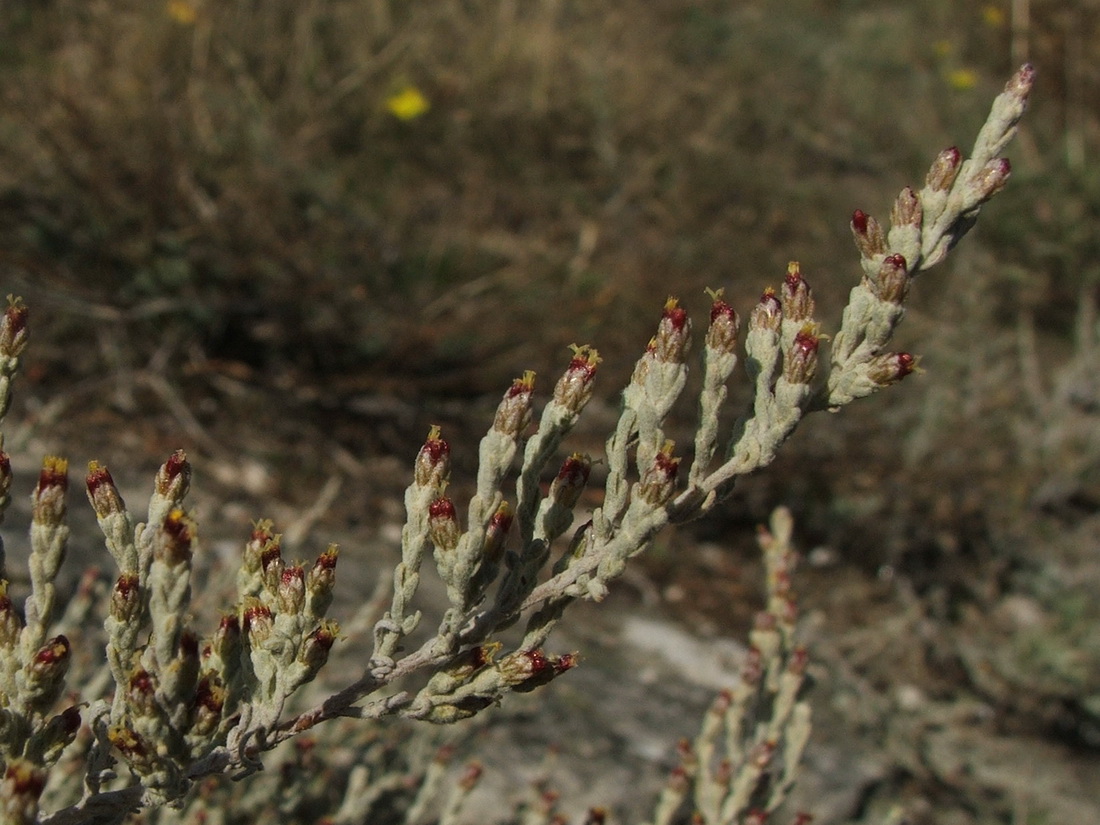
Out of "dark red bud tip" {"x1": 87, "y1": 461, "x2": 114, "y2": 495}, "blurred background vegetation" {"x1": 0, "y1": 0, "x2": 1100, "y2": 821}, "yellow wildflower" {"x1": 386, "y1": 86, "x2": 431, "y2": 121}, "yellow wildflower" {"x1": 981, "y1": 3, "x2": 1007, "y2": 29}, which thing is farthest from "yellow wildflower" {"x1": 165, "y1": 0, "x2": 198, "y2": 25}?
"yellow wildflower" {"x1": 981, "y1": 3, "x2": 1007, "y2": 29}

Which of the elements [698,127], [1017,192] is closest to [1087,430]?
[1017,192]

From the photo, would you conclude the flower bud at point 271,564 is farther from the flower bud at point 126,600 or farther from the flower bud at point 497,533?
the flower bud at point 497,533

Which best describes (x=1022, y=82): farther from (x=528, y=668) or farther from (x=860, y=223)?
(x=528, y=668)

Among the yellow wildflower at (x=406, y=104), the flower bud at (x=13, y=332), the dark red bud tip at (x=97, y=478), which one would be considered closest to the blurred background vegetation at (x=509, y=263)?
the yellow wildflower at (x=406, y=104)

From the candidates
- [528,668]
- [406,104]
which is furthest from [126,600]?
[406,104]

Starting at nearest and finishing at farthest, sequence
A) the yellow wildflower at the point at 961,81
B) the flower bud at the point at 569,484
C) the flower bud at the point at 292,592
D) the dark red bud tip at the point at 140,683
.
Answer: the dark red bud tip at the point at 140,683 → the flower bud at the point at 292,592 → the flower bud at the point at 569,484 → the yellow wildflower at the point at 961,81
